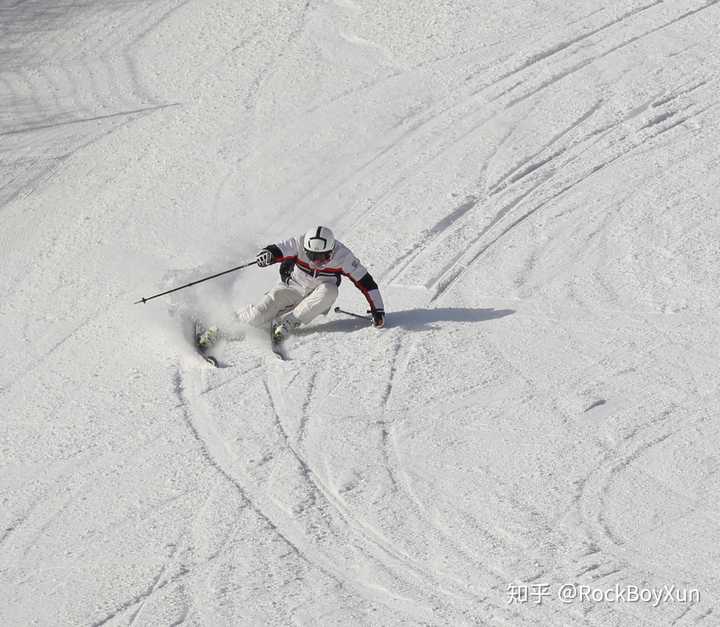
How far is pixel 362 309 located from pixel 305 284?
2.80 ft

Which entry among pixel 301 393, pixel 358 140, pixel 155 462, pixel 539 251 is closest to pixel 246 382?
pixel 301 393

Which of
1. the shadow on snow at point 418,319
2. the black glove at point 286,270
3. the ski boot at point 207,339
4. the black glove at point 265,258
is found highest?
the black glove at point 286,270

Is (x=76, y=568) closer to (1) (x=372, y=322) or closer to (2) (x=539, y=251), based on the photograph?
(1) (x=372, y=322)

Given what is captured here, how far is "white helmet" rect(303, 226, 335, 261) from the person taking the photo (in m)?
11.1

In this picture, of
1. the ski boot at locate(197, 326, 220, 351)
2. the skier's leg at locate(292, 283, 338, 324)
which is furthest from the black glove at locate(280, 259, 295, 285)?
the ski boot at locate(197, 326, 220, 351)

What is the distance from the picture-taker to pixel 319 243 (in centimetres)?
1111

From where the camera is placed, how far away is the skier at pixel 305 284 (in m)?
11.3

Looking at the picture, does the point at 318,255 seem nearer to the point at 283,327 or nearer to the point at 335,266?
the point at 335,266

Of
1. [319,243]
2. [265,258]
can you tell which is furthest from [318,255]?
[265,258]

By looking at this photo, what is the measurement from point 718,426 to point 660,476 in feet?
2.92

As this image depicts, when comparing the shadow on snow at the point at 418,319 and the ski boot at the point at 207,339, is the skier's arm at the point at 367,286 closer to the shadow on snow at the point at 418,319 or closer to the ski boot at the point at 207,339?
the shadow on snow at the point at 418,319

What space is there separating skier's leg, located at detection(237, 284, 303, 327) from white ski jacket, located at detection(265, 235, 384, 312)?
0.30 m

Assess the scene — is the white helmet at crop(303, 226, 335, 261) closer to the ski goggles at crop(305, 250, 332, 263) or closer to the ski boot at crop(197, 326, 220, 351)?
the ski goggles at crop(305, 250, 332, 263)

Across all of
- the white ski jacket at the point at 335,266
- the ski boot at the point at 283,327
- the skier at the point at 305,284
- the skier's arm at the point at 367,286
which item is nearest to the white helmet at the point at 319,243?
the skier at the point at 305,284
